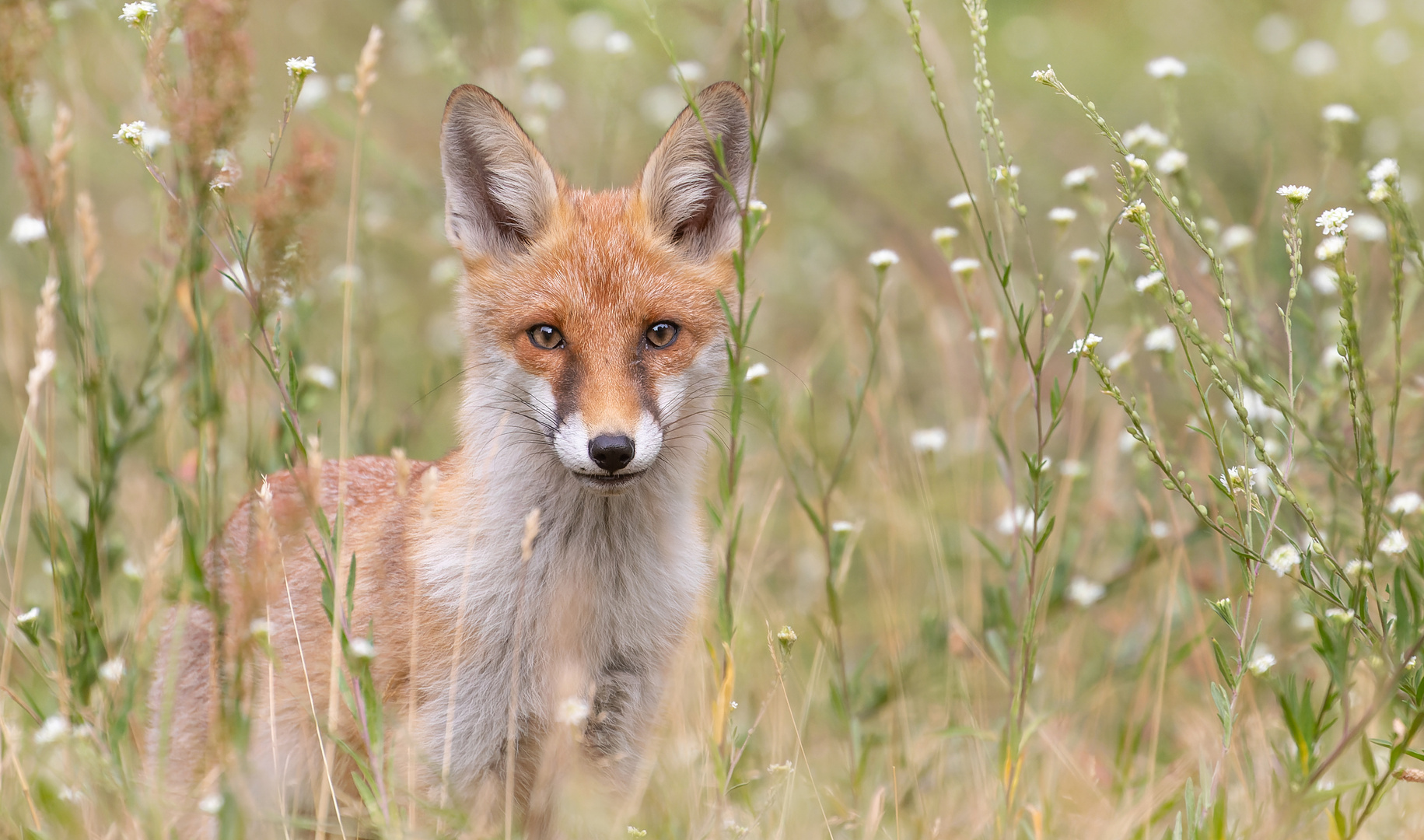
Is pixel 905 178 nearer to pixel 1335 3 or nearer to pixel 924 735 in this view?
pixel 1335 3

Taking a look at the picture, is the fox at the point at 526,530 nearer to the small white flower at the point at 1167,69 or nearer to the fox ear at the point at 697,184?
the fox ear at the point at 697,184

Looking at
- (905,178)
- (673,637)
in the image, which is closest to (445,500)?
(673,637)

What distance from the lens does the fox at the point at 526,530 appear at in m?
3.49

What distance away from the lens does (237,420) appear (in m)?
6.75

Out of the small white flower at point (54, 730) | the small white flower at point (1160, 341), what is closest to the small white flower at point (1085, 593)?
the small white flower at point (1160, 341)

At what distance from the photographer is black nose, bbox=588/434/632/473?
3188 millimetres

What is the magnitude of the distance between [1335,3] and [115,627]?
9078 millimetres

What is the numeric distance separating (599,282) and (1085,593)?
2.39m

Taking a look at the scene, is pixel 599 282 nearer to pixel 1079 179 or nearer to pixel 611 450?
pixel 611 450

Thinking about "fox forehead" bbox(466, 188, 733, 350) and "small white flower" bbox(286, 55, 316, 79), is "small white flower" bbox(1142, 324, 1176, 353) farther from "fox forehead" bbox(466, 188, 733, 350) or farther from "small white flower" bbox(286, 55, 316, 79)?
"small white flower" bbox(286, 55, 316, 79)

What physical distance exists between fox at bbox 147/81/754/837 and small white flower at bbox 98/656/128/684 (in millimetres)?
180

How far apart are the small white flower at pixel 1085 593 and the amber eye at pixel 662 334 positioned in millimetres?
2118

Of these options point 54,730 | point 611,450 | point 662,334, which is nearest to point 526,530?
point 611,450

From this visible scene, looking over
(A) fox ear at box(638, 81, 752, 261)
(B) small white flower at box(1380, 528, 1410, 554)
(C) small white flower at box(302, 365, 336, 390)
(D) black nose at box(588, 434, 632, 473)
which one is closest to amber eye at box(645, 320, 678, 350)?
(A) fox ear at box(638, 81, 752, 261)
